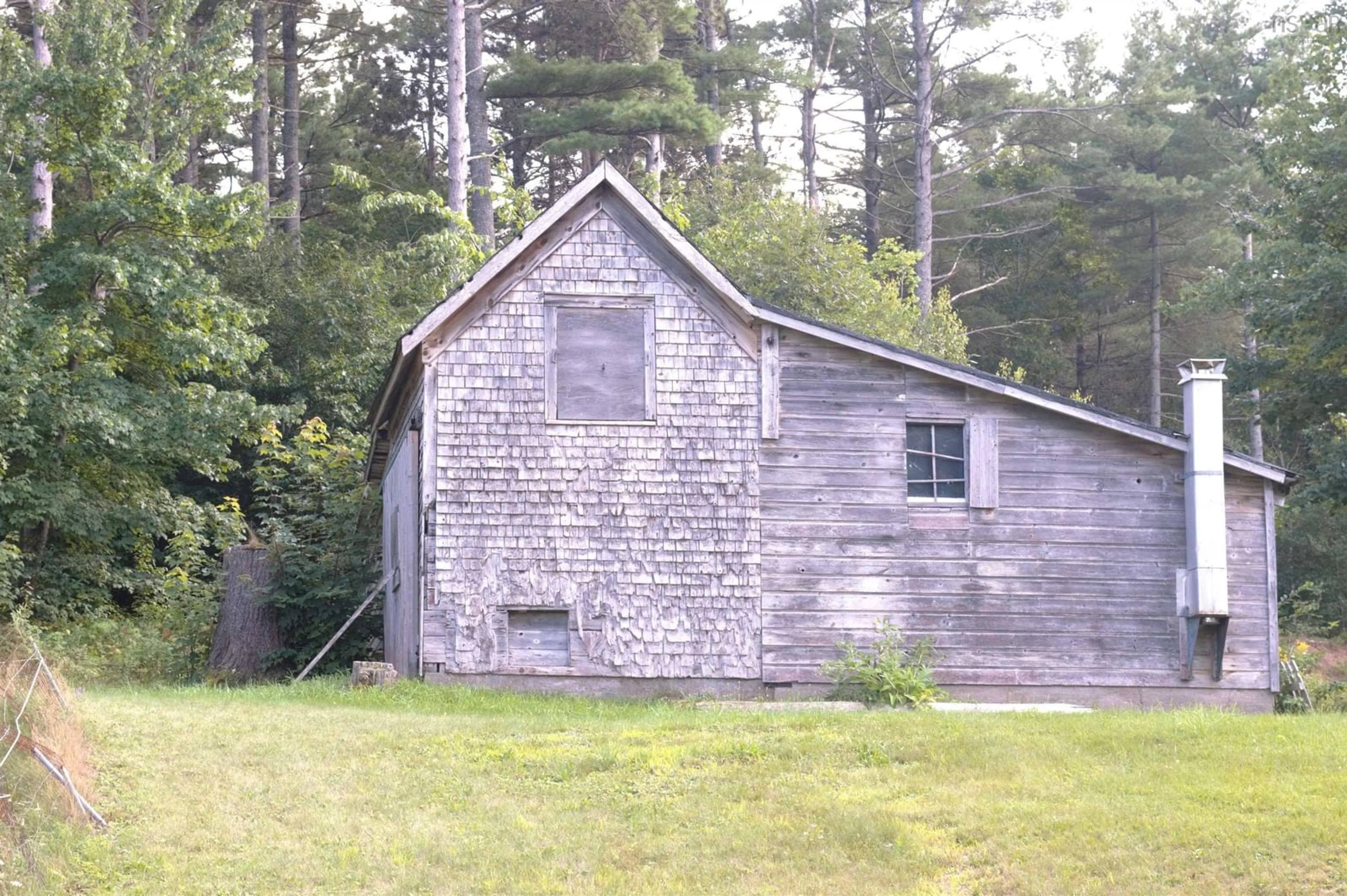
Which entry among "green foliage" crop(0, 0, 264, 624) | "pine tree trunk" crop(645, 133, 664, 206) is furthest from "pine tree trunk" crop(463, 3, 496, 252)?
"green foliage" crop(0, 0, 264, 624)

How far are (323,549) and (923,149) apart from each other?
864 inches

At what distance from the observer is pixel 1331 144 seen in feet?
88.6

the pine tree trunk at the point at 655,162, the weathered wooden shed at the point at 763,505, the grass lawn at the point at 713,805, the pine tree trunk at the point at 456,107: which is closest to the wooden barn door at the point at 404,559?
the weathered wooden shed at the point at 763,505

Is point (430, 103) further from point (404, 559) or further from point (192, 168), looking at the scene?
Result: point (404, 559)

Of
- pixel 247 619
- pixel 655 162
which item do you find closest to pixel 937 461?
pixel 247 619

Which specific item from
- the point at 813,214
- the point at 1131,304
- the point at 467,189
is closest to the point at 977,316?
the point at 1131,304

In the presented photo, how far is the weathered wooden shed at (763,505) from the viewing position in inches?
731

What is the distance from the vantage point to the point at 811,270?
109ft

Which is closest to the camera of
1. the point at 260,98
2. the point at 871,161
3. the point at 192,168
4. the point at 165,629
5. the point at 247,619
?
the point at 247,619

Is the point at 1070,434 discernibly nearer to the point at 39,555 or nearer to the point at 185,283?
the point at 185,283

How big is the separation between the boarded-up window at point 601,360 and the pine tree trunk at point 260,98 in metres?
20.6

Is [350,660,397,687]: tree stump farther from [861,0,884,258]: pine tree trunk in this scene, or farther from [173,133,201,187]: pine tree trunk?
[861,0,884,258]: pine tree trunk

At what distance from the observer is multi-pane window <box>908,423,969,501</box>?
1925cm

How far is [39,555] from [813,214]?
17.4m
